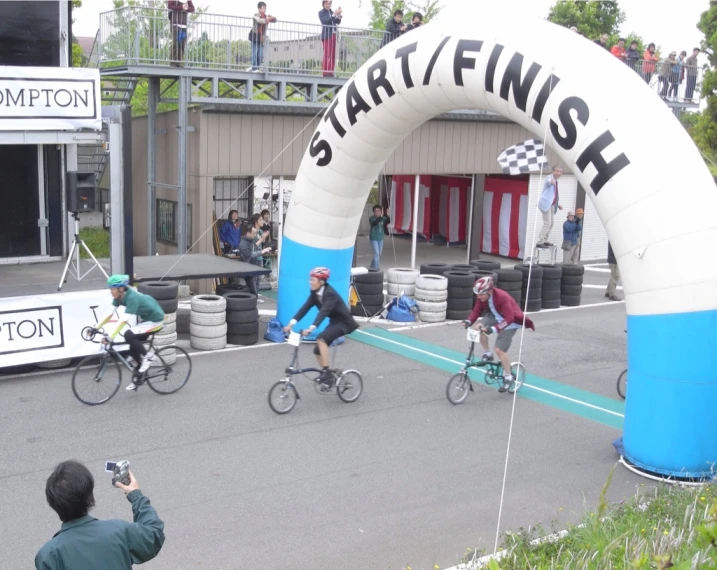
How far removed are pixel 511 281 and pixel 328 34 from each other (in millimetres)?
7391

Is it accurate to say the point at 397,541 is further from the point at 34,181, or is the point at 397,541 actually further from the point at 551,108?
the point at 34,181

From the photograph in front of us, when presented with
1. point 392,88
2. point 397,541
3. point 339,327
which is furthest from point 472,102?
point 397,541

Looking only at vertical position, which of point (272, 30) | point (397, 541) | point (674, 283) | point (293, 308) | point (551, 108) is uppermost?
point (272, 30)

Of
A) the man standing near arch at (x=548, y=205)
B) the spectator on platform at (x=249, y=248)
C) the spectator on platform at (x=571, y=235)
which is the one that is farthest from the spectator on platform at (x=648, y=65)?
the spectator on platform at (x=249, y=248)

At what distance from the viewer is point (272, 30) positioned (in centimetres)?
1906

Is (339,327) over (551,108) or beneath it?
beneath

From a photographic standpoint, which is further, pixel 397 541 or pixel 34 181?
pixel 34 181

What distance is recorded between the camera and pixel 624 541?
6109 mm

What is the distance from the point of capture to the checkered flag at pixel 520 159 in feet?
64.3

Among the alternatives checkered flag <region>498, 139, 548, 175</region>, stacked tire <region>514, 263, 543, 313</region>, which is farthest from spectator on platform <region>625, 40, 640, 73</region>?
stacked tire <region>514, 263, 543, 313</region>

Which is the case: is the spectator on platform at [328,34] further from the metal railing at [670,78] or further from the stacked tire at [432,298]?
the metal railing at [670,78]

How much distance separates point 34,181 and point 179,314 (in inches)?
161

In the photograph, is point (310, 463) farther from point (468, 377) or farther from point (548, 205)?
point (548, 205)

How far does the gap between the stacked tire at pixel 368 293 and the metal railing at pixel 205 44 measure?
5527 millimetres
